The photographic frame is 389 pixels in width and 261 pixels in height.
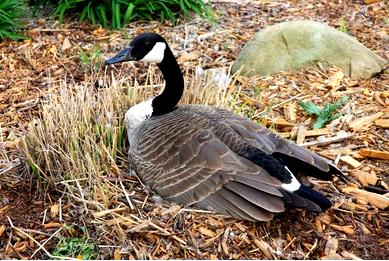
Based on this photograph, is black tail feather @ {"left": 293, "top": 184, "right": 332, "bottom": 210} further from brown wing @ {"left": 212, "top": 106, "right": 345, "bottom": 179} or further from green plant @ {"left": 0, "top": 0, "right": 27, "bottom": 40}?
green plant @ {"left": 0, "top": 0, "right": 27, "bottom": 40}

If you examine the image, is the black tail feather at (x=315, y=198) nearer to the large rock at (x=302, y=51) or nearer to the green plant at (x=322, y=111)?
the green plant at (x=322, y=111)

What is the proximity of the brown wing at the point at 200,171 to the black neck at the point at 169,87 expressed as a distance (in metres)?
0.27

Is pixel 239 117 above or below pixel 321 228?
above

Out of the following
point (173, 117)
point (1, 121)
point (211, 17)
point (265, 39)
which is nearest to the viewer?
point (173, 117)

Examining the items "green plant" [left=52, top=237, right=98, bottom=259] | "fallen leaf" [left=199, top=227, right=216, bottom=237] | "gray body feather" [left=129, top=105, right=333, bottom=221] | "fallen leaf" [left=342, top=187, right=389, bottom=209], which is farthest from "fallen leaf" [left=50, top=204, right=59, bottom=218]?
"fallen leaf" [left=342, top=187, right=389, bottom=209]

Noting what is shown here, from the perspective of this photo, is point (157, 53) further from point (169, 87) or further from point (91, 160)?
point (91, 160)

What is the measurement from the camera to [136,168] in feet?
11.2

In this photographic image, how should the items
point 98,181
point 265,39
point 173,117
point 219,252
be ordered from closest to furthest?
1. point 219,252
2. point 98,181
3. point 173,117
4. point 265,39

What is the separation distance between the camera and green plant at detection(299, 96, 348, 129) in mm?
4285

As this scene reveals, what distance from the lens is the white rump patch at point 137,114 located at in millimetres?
3748

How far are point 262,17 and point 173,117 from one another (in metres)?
3.11

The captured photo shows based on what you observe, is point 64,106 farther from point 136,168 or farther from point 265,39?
point 265,39

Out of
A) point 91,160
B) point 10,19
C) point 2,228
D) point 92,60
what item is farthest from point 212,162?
point 10,19

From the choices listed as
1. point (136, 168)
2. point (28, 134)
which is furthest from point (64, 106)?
point (136, 168)
